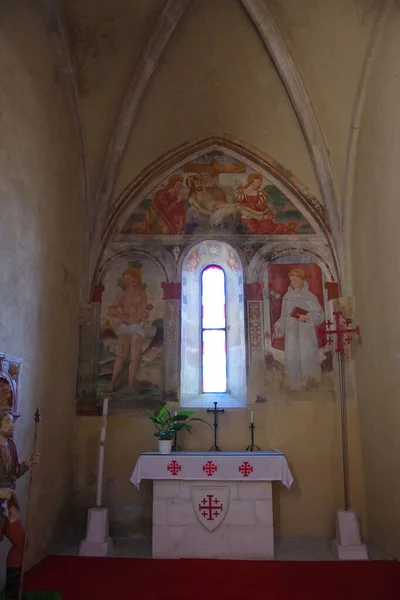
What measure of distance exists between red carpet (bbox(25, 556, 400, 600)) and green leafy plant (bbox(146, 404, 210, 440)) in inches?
62.7

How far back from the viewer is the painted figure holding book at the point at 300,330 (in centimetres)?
777

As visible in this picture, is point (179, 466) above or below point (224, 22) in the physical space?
below

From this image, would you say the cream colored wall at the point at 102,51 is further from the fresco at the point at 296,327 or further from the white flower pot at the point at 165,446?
the white flower pot at the point at 165,446

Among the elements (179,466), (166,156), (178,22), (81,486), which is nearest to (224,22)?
(178,22)

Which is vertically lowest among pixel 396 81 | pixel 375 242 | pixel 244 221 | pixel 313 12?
pixel 375 242

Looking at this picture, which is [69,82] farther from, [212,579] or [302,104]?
[212,579]

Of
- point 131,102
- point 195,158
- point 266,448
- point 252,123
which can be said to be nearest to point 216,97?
point 252,123

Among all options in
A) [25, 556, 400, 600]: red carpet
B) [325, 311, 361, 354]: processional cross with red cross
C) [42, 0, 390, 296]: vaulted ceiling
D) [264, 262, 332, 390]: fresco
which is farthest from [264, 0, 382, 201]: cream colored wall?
[25, 556, 400, 600]: red carpet

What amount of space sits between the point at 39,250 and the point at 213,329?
3.39 metres

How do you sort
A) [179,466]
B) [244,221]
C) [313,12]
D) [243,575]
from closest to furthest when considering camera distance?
[243,575], [179,466], [313,12], [244,221]

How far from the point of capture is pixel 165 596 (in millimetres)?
5023

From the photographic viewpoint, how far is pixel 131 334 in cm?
799

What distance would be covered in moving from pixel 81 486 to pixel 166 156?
5523mm

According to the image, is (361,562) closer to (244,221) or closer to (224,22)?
(244,221)
